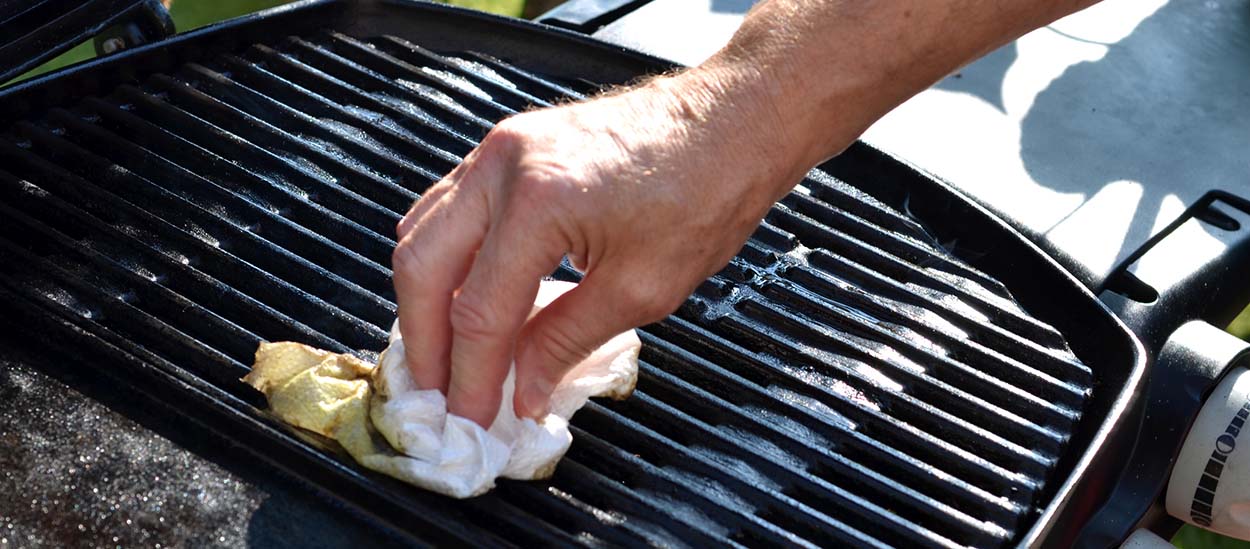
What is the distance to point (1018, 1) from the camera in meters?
1.36

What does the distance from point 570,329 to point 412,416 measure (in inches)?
8.4

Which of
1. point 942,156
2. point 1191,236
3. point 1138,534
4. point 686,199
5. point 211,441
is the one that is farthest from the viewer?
point 942,156

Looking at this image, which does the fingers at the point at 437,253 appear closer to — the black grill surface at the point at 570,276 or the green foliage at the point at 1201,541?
the black grill surface at the point at 570,276

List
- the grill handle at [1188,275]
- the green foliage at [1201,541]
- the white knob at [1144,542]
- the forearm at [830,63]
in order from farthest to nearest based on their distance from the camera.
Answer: the green foliage at [1201,541] < the grill handle at [1188,275] < the white knob at [1144,542] < the forearm at [830,63]

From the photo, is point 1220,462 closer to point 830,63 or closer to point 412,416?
point 830,63

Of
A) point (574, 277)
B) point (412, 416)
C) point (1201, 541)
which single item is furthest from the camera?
point (1201, 541)

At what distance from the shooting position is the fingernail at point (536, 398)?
3.98ft

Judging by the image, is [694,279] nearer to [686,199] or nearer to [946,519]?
[686,199]

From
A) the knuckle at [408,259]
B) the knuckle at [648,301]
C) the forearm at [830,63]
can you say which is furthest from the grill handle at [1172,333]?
the knuckle at [408,259]

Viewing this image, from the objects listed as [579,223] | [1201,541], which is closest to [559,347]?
[579,223]

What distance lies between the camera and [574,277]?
1561 mm

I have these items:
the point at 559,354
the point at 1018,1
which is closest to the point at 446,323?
the point at 559,354

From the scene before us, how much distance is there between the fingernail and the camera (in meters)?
1.21

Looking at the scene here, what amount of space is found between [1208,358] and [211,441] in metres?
1.27
